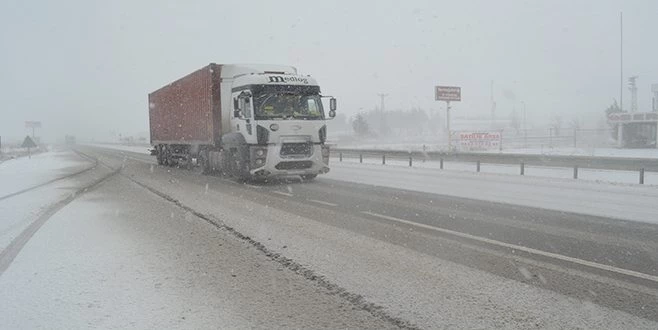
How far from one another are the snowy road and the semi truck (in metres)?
4.95

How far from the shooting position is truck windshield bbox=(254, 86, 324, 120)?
15.5 metres

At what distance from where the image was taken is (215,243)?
734 cm

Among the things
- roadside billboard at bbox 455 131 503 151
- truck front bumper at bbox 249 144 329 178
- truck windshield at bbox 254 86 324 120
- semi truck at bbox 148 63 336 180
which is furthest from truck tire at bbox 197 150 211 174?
roadside billboard at bbox 455 131 503 151

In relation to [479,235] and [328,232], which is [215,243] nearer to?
[328,232]

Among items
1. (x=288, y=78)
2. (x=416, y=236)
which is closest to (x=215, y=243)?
(x=416, y=236)

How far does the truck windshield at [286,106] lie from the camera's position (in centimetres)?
1549

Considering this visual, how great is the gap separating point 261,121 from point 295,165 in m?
1.72

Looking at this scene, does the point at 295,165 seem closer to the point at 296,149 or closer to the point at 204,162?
the point at 296,149

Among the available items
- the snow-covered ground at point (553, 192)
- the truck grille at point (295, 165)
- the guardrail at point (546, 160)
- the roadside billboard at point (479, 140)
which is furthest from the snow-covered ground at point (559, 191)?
the roadside billboard at point (479, 140)

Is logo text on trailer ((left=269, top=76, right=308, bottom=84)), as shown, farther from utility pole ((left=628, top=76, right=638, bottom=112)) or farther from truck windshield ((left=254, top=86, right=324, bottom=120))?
utility pole ((left=628, top=76, right=638, bottom=112))

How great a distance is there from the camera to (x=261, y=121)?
1528cm

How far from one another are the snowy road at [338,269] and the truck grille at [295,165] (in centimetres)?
486

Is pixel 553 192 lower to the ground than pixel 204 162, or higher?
lower

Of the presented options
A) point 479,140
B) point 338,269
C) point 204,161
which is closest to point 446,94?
point 479,140
